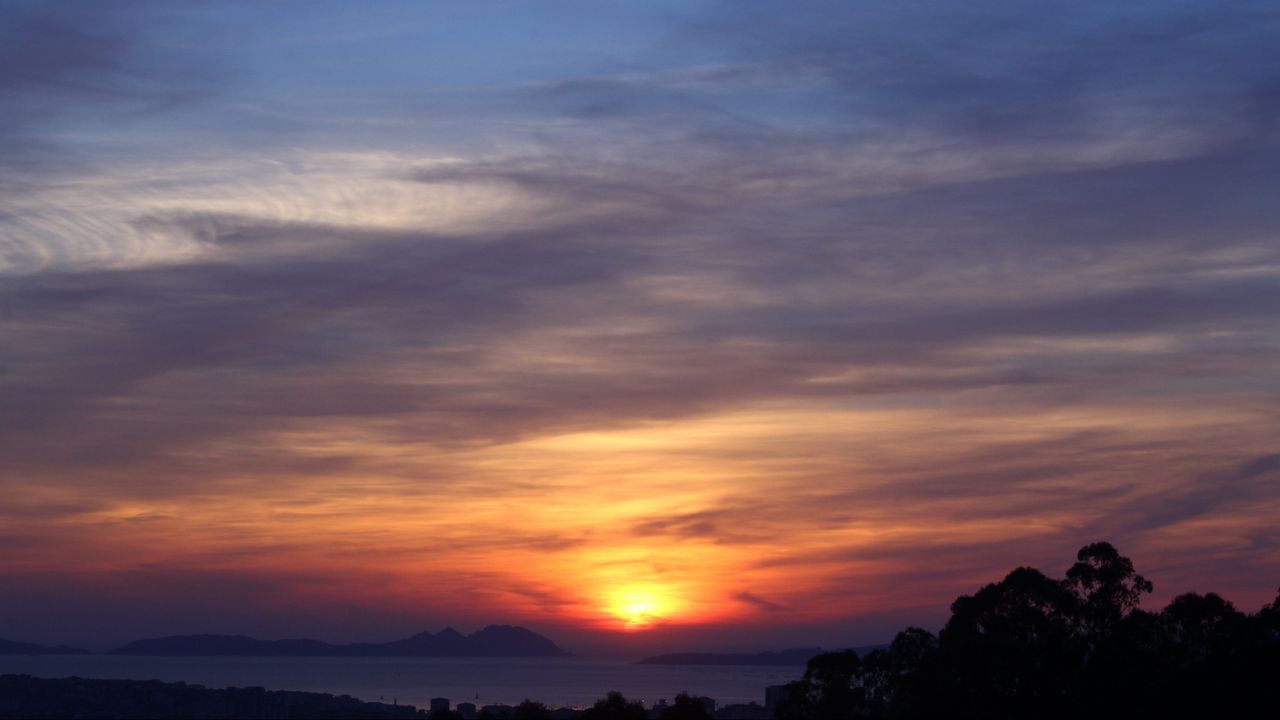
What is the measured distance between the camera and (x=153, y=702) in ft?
443

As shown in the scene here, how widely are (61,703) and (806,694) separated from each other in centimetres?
9941

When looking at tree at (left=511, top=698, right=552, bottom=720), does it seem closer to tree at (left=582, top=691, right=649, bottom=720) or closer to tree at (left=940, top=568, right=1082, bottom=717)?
tree at (left=582, top=691, right=649, bottom=720)

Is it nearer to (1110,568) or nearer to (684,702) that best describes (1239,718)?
(1110,568)

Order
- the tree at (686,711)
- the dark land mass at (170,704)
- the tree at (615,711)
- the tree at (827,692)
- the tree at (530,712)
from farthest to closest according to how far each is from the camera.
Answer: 1. the dark land mass at (170,704)
2. the tree at (827,692)
3. the tree at (530,712)
4. the tree at (686,711)
5. the tree at (615,711)

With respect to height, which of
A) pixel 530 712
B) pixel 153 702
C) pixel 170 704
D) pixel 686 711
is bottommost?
pixel 686 711

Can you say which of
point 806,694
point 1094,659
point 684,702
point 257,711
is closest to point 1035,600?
point 1094,659

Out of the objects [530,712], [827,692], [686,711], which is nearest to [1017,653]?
[827,692]

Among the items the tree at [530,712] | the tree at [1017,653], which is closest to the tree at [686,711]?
the tree at [530,712]

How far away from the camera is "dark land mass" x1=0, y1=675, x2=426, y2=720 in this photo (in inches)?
5074

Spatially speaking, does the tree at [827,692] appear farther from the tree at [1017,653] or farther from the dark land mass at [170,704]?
the dark land mass at [170,704]

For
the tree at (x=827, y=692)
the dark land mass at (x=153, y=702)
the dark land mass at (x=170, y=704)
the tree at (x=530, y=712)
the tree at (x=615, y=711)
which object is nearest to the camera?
the tree at (x=615, y=711)

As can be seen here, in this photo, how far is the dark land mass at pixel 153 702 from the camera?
128875 mm

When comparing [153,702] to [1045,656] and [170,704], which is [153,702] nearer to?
[170,704]

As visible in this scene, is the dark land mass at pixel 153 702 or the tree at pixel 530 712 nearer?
the tree at pixel 530 712
